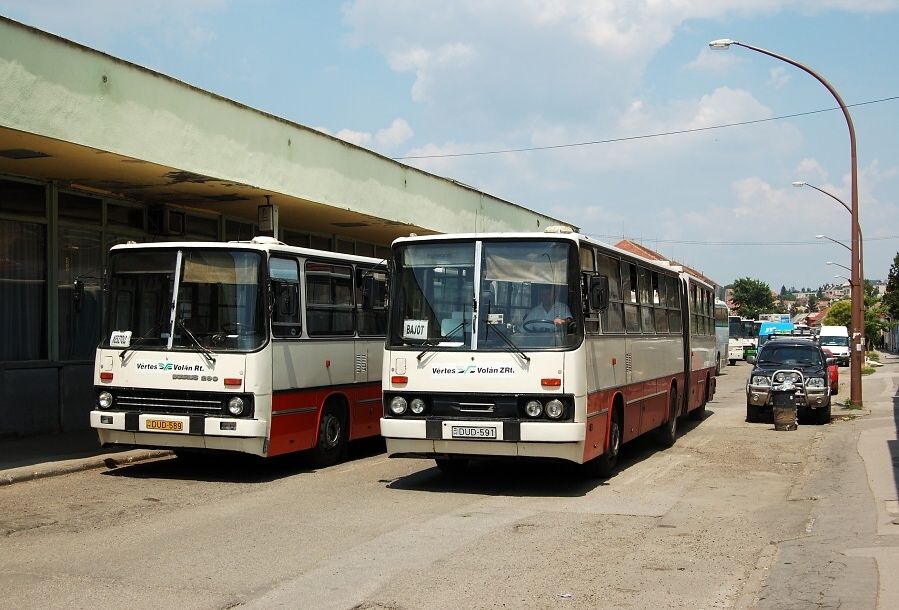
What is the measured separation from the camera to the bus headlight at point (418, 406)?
11.5 m

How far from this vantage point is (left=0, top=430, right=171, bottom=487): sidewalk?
12953 millimetres

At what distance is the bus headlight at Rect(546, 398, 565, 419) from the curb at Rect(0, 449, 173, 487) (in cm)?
643

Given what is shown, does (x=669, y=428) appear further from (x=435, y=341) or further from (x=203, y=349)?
(x=203, y=349)

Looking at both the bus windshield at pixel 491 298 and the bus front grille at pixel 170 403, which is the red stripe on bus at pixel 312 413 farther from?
the bus windshield at pixel 491 298

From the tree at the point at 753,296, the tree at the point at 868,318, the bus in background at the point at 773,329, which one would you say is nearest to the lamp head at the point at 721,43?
the bus in background at the point at 773,329

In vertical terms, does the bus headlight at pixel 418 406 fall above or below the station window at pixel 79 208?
below

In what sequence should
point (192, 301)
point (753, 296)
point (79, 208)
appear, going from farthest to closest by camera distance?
1. point (753, 296)
2. point (79, 208)
3. point (192, 301)

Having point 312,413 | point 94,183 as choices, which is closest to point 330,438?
point 312,413

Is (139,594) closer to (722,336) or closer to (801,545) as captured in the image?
(801,545)

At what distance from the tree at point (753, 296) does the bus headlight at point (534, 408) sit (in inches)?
6077

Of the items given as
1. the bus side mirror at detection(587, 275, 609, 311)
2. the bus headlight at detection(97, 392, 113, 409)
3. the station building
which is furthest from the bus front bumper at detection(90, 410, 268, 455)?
the bus side mirror at detection(587, 275, 609, 311)

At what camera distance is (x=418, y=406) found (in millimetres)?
11523

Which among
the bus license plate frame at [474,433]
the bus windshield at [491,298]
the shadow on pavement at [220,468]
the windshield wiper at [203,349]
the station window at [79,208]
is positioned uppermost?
the station window at [79,208]

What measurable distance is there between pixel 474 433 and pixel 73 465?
5.72m
